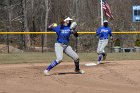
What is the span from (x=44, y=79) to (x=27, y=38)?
1006 inches

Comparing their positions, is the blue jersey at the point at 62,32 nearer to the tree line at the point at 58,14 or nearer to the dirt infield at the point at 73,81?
the dirt infield at the point at 73,81

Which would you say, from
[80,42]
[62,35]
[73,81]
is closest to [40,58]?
[62,35]

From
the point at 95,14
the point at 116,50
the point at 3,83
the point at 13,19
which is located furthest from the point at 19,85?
the point at 95,14

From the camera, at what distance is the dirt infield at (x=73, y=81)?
37.0 ft

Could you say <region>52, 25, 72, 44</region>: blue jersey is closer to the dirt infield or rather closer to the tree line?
the dirt infield

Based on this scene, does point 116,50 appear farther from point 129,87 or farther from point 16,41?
point 129,87

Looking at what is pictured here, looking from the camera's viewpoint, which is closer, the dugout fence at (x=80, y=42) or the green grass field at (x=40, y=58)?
the green grass field at (x=40, y=58)

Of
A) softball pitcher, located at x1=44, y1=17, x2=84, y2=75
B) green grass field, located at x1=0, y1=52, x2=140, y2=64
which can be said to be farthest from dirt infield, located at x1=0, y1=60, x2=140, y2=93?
green grass field, located at x1=0, y1=52, x2=140, y2=64

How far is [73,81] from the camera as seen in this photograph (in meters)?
13.0

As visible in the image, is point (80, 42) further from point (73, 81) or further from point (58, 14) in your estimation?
point (73, 81)

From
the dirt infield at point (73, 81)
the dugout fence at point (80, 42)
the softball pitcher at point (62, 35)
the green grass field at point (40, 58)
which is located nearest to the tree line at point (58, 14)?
the dugout fence at point (80, 42)

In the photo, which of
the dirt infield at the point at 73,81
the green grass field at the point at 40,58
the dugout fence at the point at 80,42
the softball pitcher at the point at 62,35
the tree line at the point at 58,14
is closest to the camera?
the dirt infield at the point at 73,81

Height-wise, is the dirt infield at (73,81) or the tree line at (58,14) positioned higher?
the tree line at (58,14)

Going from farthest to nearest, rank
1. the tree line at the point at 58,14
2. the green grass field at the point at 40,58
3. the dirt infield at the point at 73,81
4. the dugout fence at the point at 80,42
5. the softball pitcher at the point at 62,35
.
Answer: the tree line at the point at 58,14 → the dugout fence at the point at 80,42 → the green grass field at the point at 40,58 → the softball pitcher at the point at 62,35 → the dirt infield at the point at 73,81
